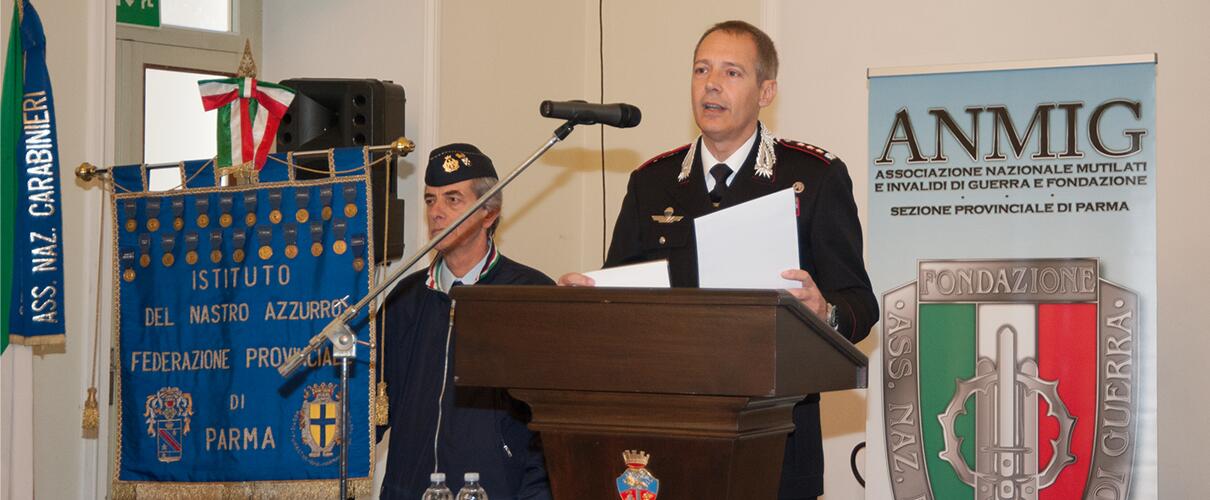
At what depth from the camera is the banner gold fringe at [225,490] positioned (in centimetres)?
Answer: 379

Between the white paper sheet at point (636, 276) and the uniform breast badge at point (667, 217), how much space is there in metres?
0.54

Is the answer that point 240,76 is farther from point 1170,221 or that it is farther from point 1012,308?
point 1170,221

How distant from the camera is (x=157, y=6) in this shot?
15.3ft

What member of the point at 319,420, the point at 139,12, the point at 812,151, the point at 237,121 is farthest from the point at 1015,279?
the point at 139,12

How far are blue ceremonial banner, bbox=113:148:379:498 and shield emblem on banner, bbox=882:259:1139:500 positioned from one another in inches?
66.7

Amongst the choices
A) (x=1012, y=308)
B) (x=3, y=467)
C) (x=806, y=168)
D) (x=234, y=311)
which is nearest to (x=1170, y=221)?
(x=1012, y=308)

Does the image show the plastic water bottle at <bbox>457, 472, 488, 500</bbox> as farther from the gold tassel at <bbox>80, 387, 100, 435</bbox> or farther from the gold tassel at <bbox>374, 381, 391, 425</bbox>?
the gold tassel at <bbox>80, 387, 100, 435</bbox>

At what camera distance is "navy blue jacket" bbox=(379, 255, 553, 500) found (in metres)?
3.21

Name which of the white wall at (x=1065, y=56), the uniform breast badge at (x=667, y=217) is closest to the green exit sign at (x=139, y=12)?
the white wall at (x=1065, y=56)

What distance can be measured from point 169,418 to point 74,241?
2.02 ft

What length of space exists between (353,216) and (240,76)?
1.89 ft

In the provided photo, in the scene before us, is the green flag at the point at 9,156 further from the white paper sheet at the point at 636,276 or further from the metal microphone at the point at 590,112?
the white paper sheet at the point at 636,276

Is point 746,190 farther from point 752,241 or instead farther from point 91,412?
point 91,412

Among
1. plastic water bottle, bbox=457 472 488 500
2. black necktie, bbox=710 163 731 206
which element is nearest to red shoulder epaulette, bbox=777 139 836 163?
black necktie, bbox=710 163 731 206
